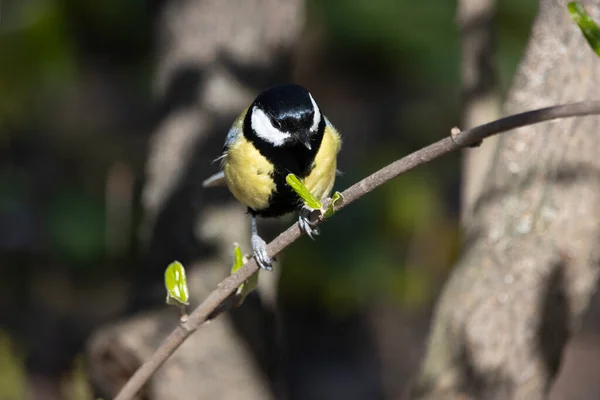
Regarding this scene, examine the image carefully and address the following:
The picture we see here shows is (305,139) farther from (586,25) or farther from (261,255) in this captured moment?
(586,25)

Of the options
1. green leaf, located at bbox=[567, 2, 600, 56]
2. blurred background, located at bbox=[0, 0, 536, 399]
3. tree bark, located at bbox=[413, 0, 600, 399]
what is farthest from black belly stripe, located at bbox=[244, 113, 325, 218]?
blurred background, located at bbox=[0, 0, 536, 399]

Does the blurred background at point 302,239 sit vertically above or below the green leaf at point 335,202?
above

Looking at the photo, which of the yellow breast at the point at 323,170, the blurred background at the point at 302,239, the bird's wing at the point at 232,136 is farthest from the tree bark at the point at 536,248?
the blurred background at the point at 302,239

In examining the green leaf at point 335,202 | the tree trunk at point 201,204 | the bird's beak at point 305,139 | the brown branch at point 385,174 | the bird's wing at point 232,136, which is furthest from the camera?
the tree trunk at point 201,204

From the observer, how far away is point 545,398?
1.90m

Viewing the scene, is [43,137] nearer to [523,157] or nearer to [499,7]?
[499,7]

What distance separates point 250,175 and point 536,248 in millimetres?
621

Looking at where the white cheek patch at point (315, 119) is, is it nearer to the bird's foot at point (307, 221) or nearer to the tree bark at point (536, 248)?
the bird's foot at point (307, 221)

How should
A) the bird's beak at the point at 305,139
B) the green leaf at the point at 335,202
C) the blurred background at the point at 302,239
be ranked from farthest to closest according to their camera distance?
the blurred background at the point at 302,239 < the bird's beak at the point at 305,139 < the green leaf at the point at 335,202

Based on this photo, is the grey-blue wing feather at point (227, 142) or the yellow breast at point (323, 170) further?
the grey-blue wing feather at point (227, 142)

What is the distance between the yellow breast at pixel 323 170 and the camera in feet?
5.90

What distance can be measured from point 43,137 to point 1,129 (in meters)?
0.37

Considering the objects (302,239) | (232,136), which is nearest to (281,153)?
(232,136)

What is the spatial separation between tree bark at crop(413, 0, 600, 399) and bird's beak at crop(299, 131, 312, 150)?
1.45 ft
